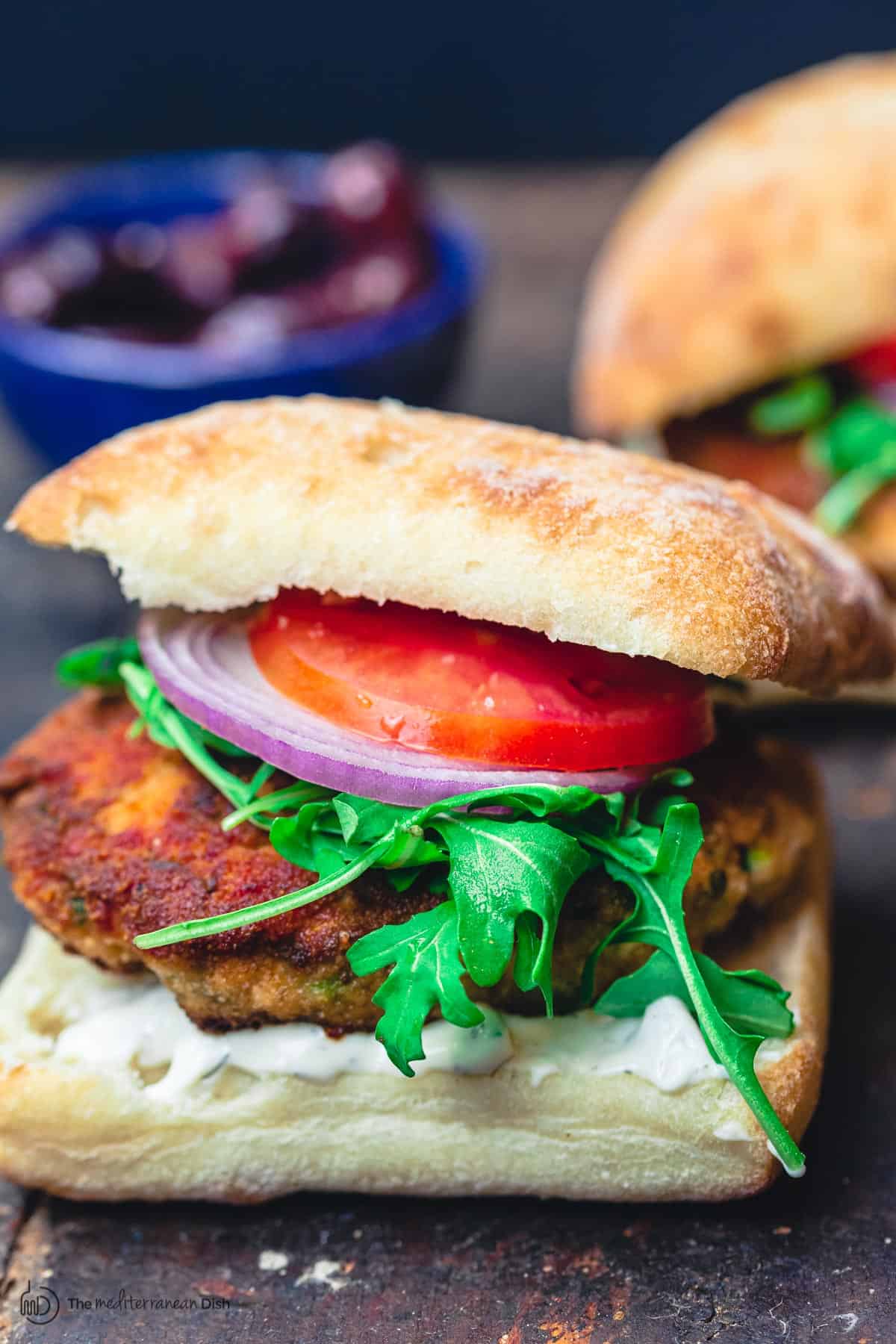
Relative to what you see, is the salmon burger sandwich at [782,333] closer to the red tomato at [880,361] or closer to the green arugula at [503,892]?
the red tomato at [880,361]

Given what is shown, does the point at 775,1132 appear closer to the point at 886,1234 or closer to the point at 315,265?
the point at 886,1234

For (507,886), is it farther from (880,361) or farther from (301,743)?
(880,361)

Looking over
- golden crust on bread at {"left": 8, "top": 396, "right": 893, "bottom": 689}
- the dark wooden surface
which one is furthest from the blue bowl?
the dark wooden surface

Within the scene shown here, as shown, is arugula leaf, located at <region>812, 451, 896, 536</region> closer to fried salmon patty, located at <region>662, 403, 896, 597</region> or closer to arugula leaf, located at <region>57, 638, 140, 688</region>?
fried salmon patty, located at <region>662, 403, 896, 597</region>

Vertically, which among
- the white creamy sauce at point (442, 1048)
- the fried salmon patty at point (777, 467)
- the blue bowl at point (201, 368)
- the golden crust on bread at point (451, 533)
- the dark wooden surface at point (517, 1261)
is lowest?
the dark wooden surface at point (517, 1261)

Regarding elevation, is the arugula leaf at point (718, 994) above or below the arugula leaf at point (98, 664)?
below

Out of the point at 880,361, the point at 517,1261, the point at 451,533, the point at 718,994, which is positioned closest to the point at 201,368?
the point at 880,361

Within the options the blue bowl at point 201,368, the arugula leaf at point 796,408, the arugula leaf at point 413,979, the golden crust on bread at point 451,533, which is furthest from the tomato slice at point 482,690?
the blue bowl at point 201,368

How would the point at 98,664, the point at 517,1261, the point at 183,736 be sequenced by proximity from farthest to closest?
the point at 98,664, the point at 183,736, the point at 517,1261
